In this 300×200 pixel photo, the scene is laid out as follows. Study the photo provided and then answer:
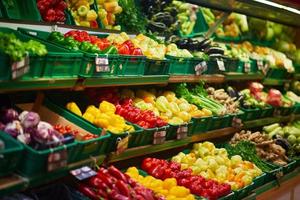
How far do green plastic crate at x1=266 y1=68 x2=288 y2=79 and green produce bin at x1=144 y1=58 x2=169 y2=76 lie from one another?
2.62 m

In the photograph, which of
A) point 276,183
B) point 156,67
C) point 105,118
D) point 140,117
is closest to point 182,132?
point 140,117

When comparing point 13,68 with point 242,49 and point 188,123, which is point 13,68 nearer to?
point 188,123

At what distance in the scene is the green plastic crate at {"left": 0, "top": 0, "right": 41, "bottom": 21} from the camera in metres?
3.17

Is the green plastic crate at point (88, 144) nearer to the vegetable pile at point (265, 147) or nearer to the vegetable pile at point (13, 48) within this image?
the vegetable pile at point (13, 48)

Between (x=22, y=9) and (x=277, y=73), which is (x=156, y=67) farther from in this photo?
(x=277, y=73)

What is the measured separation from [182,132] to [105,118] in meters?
0.89

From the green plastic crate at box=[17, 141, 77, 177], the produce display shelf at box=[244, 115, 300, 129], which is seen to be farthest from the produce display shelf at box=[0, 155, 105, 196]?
the produce display shelf at box=[244, 115, 300, 129]

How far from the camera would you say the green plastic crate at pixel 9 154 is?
2189 mm

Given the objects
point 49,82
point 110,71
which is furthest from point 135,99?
point 49,82

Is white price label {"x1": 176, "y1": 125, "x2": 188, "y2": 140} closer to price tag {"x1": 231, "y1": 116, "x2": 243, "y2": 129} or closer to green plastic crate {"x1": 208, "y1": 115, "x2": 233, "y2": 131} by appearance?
green plastic crate {"x1": 208, "y1": 115, "x2": 233, "y2": 131}

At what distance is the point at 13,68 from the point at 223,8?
3.45 metres

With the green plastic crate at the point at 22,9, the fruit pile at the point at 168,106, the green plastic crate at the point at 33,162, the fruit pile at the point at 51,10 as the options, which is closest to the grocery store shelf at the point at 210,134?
the fruit pile at the point at 168,106

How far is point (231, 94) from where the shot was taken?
5195 mm

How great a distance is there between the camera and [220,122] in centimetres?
454
